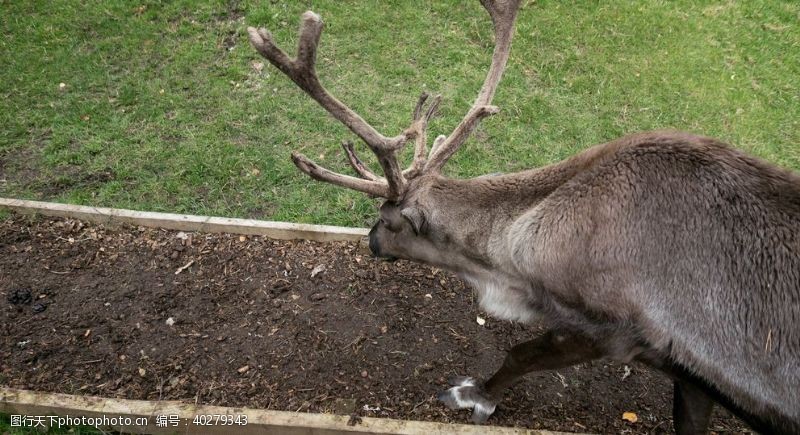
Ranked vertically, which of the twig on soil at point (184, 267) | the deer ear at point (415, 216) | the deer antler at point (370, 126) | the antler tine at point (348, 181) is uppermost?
the deer antler at point (370, 126)

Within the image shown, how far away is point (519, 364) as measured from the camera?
3227 mm

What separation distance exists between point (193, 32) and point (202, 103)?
138 cm

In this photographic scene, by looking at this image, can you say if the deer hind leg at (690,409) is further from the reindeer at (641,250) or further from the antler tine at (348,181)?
the antler tine at (348,181)

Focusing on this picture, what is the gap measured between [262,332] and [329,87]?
316 centimetres

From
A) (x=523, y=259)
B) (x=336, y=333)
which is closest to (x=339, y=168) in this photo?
(x=336, y=333)

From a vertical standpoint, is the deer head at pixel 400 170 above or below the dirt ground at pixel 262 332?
above

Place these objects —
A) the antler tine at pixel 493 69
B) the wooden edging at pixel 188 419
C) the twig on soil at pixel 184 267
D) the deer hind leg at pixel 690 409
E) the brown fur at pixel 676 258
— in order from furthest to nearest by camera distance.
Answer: the twig on soil at pixel 184 267, the antler tine at pixel 493 69, the wooden edging at pixel 188 419, the deer hind leg at pixel 690 409, the brown fur at pixel 676 258

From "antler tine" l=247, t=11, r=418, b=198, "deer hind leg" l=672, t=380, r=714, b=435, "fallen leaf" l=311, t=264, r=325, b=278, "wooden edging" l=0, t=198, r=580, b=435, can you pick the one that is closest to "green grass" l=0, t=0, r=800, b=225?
"fallen leaf" l=311, t=264, r=325, b=278

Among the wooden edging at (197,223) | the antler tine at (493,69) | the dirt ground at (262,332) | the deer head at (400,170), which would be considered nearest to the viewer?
the deer head at (400,170)

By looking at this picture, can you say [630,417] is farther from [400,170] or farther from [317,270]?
[317,270]

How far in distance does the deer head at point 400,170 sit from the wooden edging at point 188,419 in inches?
40.0

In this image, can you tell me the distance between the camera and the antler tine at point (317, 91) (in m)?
2.68

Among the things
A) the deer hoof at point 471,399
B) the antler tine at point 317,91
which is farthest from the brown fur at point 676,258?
the deer hoof at point 471,399

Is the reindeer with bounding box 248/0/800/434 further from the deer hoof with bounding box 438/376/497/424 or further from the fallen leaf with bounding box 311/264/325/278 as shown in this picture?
the fallen leaf with bounding box 311/264/325/278
